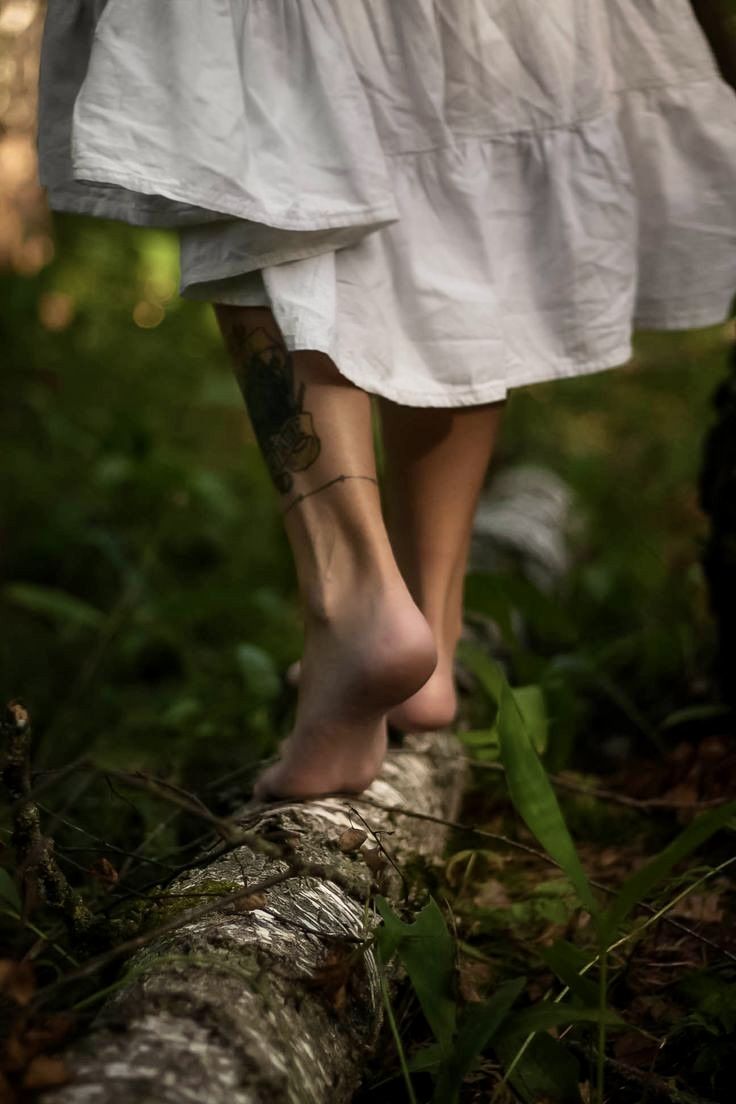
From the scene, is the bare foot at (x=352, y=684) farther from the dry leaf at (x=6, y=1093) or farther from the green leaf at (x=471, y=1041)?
the dry leaf at (x=6, y=1093)

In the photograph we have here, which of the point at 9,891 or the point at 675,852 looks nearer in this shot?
the point at 675,852

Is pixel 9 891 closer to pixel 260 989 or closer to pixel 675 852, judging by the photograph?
pixel 260 989

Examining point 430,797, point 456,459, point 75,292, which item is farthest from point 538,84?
point 75,292

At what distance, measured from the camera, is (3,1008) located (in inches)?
43.5

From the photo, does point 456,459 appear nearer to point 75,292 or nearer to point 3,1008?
point 3,1008

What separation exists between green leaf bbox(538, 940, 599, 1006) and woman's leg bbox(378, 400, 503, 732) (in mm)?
557

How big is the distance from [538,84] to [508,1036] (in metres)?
1.14

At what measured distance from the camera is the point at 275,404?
1.35 metres

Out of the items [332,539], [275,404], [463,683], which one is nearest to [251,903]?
[332,539]

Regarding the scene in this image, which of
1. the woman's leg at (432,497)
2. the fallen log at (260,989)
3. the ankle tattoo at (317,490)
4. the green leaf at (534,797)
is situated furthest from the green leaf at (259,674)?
the green leaf at (534,797)

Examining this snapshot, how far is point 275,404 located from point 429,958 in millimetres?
689

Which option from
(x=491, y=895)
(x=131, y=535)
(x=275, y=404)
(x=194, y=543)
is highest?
(x=275, y=404)

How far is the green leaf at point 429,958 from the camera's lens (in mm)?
1014

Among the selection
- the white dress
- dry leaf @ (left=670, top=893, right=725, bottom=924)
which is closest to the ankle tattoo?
the white dress
